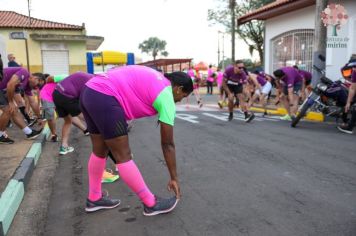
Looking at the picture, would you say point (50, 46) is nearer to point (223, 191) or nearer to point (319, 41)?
point (319, 41)

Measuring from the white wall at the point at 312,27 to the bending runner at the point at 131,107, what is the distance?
376 inches

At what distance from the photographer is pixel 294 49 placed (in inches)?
625

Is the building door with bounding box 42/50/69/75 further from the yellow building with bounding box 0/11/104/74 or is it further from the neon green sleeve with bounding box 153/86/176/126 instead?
the neon green sleeve with bounding box 153/86/176/126

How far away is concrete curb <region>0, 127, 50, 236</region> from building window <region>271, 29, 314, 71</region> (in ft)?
37.6

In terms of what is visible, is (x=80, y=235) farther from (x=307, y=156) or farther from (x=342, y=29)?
(x=342, y=29)

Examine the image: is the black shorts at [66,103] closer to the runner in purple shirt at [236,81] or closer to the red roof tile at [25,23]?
the runner in purple shirt at [236,81]

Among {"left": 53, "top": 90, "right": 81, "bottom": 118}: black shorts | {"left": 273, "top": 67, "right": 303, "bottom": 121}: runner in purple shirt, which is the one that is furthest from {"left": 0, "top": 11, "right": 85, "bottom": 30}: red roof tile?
{"left": 53, "top": 90, "right": 81, "bottom": 118}: black shorts

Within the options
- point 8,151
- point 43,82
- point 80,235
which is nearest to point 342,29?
point 43,82

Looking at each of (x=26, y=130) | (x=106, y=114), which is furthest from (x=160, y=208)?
(x=26, y=130)

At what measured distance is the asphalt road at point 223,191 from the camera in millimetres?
3227

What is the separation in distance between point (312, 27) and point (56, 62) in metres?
16.8


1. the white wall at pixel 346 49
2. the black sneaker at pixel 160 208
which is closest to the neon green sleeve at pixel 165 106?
the black sneaker at pixel 160 208

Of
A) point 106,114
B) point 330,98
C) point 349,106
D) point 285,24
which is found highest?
point 285,24

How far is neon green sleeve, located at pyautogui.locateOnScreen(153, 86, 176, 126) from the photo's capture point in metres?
3.06
